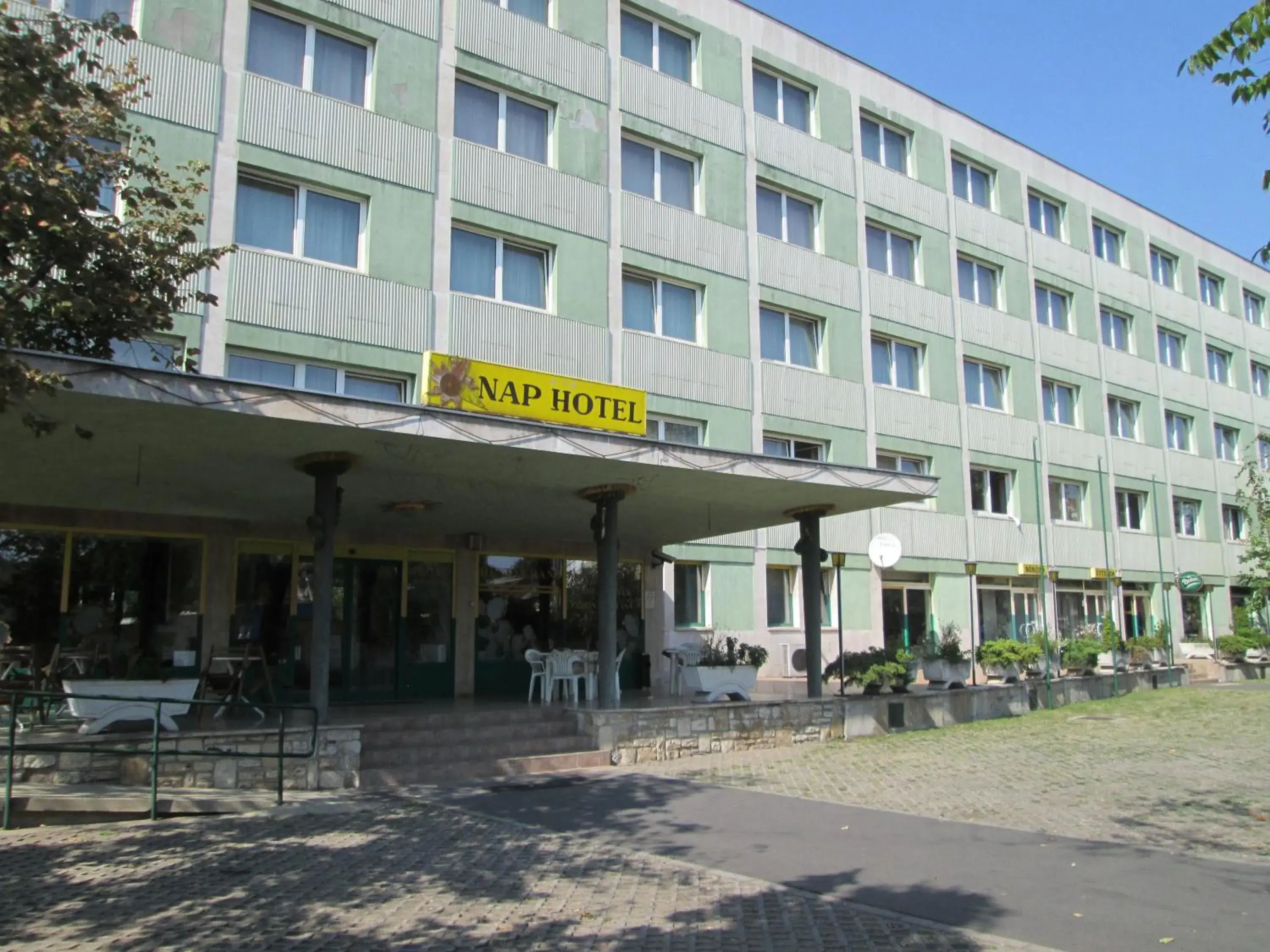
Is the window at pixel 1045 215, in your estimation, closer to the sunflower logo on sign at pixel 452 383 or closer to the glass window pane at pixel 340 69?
the glass window pane at pixel 340 69

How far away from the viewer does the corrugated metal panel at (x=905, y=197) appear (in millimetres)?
26625

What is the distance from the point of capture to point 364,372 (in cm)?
1733

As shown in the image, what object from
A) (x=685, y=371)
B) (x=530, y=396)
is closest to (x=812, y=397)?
(x=685, y=371)

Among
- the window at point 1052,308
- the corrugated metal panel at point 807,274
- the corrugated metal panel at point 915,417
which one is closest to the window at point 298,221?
the corrugated metal panel at point 807,274

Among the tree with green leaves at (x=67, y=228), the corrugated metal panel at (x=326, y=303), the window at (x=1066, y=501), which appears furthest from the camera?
the window at (x=1066, y=501)

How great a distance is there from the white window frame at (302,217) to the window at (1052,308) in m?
21.5

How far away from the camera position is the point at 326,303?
1683cm

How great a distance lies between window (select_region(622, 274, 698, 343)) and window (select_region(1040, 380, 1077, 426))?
44.7ft

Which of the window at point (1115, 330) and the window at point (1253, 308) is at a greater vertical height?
the window at point (1253, 308)

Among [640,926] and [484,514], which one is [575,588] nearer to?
[484,514]

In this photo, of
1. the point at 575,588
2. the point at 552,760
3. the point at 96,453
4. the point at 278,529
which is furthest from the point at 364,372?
the point at 552,760

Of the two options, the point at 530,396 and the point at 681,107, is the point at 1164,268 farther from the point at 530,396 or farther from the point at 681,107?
the point at 530,396

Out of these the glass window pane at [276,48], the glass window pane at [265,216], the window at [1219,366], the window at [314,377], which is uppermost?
the window at [1219,366]

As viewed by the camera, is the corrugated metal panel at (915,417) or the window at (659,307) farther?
the corrugated metal panel at (915,417)
